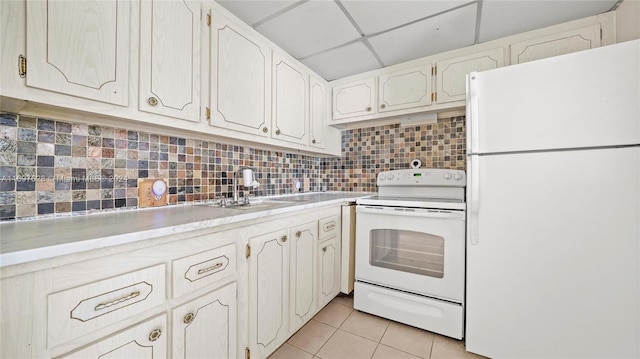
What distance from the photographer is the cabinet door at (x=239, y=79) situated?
141 centimetres

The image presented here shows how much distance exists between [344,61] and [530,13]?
130cm

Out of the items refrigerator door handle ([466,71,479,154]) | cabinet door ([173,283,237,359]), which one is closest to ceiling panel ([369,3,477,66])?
refrigerator door handle ([466,71,479,154])

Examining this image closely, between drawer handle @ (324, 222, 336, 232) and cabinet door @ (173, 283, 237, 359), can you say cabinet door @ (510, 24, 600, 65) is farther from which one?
cabinet door @ (173, 283, 237, 359)

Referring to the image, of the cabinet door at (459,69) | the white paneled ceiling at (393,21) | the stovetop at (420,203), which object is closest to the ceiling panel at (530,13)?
the white paneled ceiling at (393,21)

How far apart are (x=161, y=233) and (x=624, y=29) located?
2.70 meters

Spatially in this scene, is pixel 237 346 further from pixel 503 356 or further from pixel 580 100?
pixel 580 100

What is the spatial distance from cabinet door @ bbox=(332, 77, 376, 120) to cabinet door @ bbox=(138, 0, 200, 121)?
147 centimetres

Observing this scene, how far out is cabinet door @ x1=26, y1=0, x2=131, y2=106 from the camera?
0.84 meters

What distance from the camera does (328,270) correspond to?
1.81 m

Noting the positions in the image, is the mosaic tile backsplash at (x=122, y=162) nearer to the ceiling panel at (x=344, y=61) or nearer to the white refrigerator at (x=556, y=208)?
the ceiling panel at (x=344, y=61)

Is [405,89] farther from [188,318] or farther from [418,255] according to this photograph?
[188,318]

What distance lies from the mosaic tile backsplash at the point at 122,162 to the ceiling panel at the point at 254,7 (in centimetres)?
87

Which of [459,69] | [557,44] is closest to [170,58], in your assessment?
[459,69]

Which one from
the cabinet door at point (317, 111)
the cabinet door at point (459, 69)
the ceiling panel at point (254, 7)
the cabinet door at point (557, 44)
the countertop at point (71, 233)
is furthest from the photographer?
the cabinet door at point (317, 111)
